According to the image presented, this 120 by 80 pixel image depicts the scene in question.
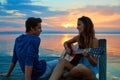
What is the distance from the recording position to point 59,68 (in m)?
4.99

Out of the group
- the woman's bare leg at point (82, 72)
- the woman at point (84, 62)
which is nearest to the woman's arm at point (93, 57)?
the woman at point (84, 62)

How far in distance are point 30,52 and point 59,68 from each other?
506mm

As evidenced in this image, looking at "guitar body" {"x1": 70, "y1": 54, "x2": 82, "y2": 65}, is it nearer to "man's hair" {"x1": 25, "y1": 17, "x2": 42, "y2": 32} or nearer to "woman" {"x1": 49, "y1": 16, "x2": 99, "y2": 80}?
"woman" {"x1": 49, "y1": 16, "x2": 99, "y2": 80}

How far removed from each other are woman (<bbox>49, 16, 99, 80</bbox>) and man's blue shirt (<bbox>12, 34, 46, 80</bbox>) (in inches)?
9.1

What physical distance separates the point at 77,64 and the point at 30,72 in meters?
0.91

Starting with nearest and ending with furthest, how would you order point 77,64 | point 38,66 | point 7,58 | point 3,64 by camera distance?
1. point 38,66
2. point 77,64
3. point 3,64
4. point 7,58

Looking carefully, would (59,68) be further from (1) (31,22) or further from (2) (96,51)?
(1) (31,22)

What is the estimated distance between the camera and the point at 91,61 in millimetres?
4926

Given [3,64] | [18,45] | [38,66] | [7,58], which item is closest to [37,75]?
[38,66]

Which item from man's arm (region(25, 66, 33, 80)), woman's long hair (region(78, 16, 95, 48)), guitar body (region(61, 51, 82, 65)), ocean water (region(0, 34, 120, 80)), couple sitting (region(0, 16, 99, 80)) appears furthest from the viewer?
ocean water (region(0, 34, 120, 80))

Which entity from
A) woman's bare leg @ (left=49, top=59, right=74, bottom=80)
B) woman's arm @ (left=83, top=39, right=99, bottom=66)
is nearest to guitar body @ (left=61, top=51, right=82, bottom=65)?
woman's bare leg @ (left=49, top=59, right=74, bottom=80)

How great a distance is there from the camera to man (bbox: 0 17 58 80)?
15.4 feet

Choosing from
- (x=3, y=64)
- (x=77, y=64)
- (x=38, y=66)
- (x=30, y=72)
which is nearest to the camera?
(x=30, y=72)

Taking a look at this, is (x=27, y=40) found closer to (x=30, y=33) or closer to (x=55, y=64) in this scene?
(x=30, y=33)
